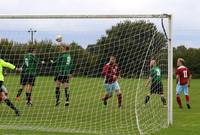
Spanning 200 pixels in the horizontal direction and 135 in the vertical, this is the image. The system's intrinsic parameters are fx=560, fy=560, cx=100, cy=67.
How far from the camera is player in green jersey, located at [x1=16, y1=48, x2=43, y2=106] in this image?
54.7ft

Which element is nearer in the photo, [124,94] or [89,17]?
[89,17]

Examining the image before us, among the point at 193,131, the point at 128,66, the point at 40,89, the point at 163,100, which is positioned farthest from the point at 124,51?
the point at 193,131

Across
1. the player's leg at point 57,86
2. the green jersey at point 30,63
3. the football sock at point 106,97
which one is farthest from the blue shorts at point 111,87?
the green jersey at point 30,63

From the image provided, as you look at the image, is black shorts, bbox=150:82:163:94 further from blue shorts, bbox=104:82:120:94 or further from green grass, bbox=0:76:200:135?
blue shorts, bbox=104:82:120:94

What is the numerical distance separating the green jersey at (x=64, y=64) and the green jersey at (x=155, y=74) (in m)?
2.45

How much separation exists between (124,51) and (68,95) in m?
2.65

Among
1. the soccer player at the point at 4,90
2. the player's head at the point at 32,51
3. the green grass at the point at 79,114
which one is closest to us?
the green grass at the point at 79,114

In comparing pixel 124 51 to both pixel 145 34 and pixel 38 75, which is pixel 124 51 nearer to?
pixel 145 34

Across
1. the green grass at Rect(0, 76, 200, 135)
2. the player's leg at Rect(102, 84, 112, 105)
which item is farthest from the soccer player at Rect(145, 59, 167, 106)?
the player's leg at Rect(102, 84, 112, 105)

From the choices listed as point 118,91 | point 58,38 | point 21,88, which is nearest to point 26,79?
point 21,88

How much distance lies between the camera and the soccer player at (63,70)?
54.6 feet

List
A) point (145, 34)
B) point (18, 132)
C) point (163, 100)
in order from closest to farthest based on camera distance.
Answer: point (18, 132) → point (145, 34) → point (163, 100)

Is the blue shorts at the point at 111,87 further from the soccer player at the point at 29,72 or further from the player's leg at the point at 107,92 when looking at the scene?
the soccer player at the point at 29,72

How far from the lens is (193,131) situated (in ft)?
40.5
